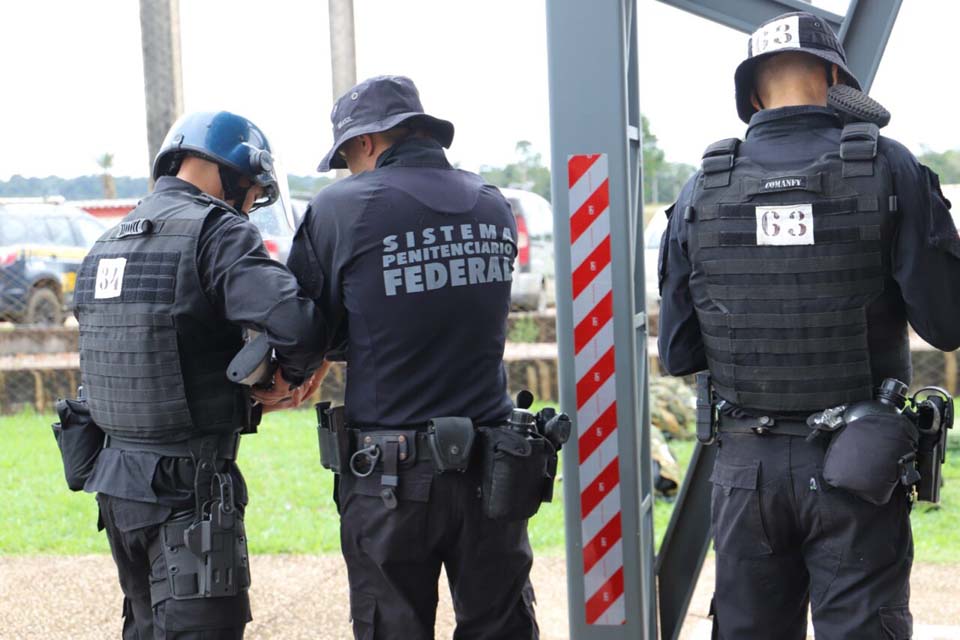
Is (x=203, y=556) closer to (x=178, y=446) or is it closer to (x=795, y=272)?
(x=178, y=446)

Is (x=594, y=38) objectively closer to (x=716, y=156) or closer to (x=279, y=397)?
(x=716, y=156)

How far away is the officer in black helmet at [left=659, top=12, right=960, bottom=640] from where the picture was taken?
2.68m

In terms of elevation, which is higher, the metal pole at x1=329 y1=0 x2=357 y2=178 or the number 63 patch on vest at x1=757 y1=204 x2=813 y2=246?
the metal pole at x1=329 y1=0 x2=357 y2=178

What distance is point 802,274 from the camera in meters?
2.74

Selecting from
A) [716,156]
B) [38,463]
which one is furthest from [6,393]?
[716,156]

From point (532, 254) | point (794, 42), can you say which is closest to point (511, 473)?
point (794, 42)

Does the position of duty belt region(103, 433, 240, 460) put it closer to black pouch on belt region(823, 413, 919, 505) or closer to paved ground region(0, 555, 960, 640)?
black pouch on belt region(823, 413, 919, 505)

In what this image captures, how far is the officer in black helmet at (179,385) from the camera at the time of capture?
293cm

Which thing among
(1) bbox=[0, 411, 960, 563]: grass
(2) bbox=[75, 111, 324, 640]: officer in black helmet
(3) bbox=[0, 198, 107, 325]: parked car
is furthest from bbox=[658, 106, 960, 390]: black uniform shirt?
(3) bbox=[0, 198, 107, 325]: parked car

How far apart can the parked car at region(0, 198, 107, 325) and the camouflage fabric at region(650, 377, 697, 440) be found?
5.77 m

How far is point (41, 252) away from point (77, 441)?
9244 mm

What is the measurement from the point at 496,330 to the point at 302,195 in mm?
8375

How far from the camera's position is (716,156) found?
2.85m

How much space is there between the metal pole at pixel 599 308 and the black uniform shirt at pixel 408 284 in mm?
464
